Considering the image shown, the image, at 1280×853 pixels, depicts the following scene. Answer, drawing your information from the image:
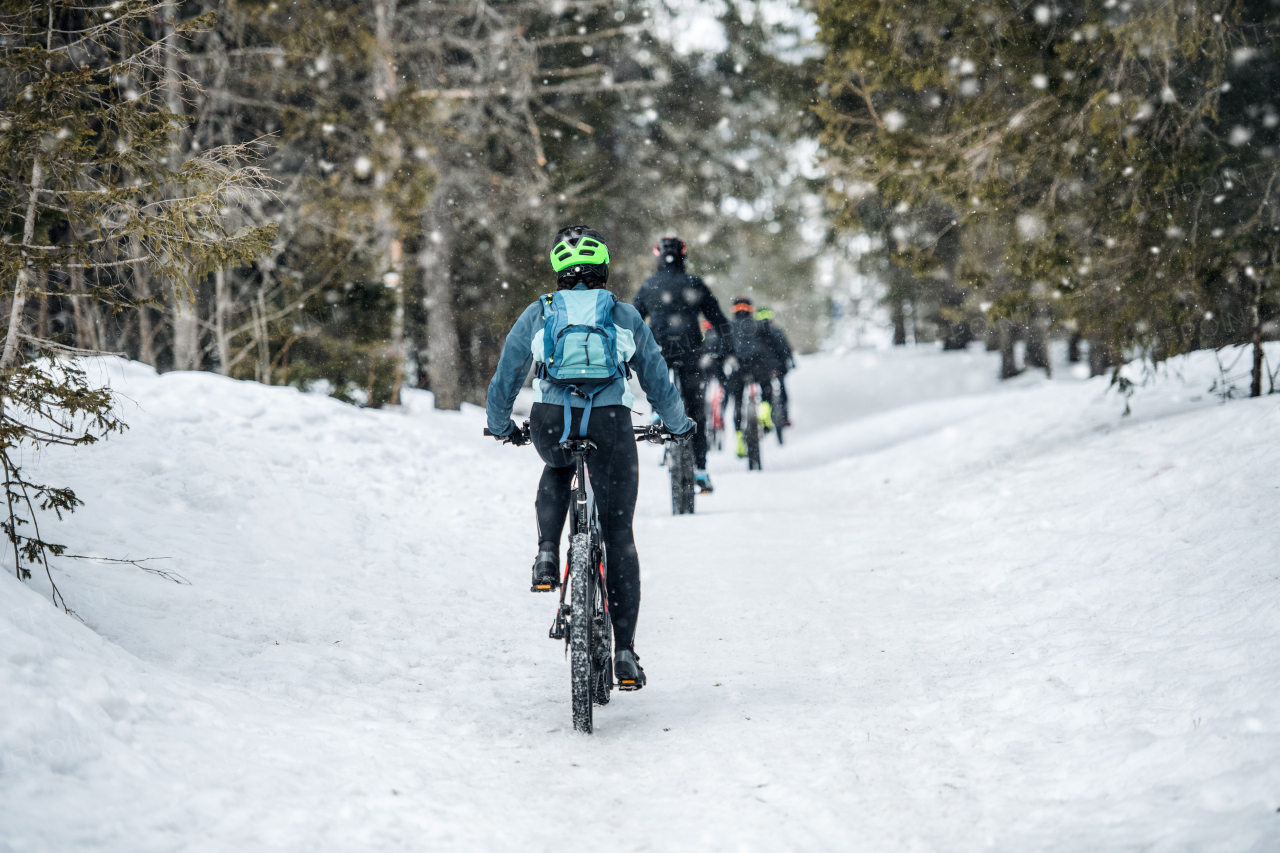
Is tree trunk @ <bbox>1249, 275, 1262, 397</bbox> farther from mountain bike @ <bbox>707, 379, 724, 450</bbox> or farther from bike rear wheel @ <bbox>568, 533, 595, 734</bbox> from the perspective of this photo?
mountain bike @ <bbox>707, 379, 724, 450</bbox>

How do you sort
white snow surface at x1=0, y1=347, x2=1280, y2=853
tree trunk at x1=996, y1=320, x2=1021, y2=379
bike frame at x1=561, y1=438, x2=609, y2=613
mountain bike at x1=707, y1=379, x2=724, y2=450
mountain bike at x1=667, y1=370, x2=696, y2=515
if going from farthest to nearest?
tree trunk at x1=996, y1=320, x2=1021, y2=379 < mountain bike at x1=707, y1=379, x2=724, y2=450 < mountain bike at x1=667, y1=370, x2=696, y2=515 < bike frame at x1=561, y1=438, x2=609, y2=613 < white snow surface at x1=0, y1=347, x2=1280, y2=853

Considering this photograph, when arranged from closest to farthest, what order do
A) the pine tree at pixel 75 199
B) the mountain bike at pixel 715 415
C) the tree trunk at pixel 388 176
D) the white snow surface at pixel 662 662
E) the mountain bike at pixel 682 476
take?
the white snow surface at pixel 662 662
the pine tree at pixel 75 199
the mountain bike at pixel 682 476
the tree trunk at pixel 388 176
the mountain bike at pixel 715 415

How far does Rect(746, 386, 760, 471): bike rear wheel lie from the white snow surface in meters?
3.68

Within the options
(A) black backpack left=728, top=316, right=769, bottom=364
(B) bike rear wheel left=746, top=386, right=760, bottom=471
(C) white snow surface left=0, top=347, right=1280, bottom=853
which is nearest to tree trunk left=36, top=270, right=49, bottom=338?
(C) white snow surface left=0, top=347, right=1280, bottom=853

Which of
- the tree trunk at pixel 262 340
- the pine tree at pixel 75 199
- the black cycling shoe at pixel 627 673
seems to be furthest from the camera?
the tree trunk at pixel 262 340

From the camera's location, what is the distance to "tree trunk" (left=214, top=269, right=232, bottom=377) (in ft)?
39.6

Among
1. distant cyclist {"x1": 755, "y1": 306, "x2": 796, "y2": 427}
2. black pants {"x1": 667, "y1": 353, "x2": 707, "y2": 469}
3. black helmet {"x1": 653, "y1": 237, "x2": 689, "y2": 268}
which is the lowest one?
black pants {"x1": 667, "y1": 353, "x2": 707, "y2": 469}

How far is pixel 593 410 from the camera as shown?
3850 millimetres

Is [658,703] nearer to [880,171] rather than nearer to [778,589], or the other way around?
[778,589]

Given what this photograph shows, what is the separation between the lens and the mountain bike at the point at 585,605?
3.65m

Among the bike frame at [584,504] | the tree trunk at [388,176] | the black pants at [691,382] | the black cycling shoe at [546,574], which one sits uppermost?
the tree trunk at [388,176]

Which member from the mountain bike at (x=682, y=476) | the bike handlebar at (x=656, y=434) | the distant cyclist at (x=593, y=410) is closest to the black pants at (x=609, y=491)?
the distant cyclist at (x=593, y=410)

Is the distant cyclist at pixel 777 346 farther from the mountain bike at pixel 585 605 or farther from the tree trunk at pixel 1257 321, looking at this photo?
the mountain bike at pixel 585 605

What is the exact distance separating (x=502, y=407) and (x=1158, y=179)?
250 inches
